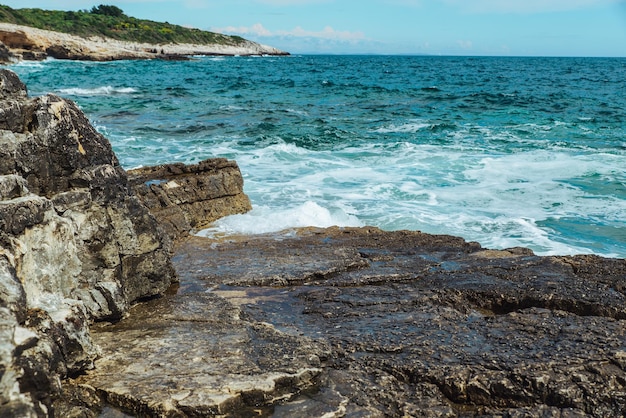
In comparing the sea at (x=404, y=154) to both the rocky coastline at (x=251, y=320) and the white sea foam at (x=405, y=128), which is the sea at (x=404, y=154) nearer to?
the white sea foam at (x=405, y=128)

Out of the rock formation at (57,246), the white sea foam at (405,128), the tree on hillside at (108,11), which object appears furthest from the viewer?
the tree on hillside at (108,11)

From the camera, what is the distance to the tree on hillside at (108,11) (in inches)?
4390

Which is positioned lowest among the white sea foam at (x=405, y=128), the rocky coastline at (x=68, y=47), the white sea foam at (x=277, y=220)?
the white sea foam at (x=277, y=220)

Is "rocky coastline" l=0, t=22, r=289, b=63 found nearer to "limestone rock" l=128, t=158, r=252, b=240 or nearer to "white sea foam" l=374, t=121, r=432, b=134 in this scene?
"white sea foam" l=374, t=121, r=432, b=134

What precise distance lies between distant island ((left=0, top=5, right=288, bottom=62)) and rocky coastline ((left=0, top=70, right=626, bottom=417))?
5265 centimetres

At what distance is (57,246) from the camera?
15.4 feet

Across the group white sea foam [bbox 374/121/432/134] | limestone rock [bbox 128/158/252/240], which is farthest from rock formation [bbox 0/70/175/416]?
white sea foam [bbox 374/121/432/134]

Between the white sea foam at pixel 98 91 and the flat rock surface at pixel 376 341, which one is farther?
the white sea foam at pixel 98 91

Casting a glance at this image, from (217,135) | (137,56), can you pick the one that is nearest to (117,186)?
(217,135)

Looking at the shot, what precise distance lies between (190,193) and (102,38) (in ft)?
283

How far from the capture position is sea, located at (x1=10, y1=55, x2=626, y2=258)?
11.5 metres

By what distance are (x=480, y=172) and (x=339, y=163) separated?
3.82 meters

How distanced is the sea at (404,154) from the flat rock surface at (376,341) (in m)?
3.59

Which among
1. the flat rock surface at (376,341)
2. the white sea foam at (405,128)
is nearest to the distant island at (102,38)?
the white sea foam at (405,128)
